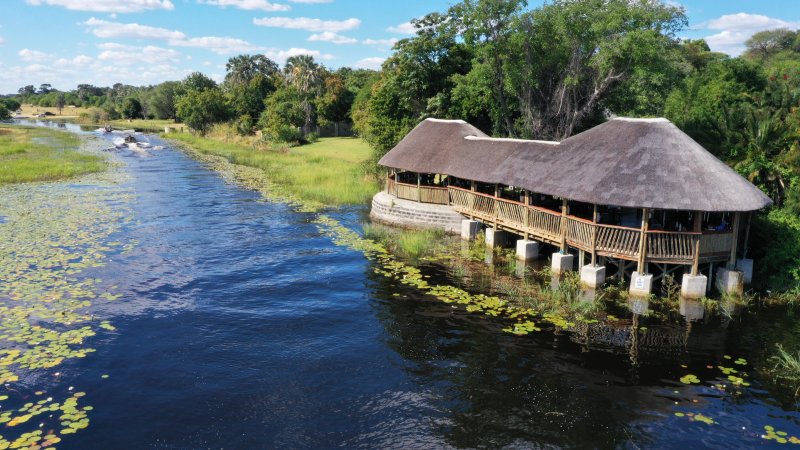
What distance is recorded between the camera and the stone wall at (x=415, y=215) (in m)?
27.7

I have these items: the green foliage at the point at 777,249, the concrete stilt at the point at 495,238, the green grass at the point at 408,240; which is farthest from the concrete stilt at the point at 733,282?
the green grass at the point at 408,240

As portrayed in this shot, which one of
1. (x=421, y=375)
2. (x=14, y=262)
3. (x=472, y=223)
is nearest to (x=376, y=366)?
(x=421, y=375)

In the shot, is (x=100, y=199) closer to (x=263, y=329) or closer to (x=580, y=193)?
(x=263, y=329)

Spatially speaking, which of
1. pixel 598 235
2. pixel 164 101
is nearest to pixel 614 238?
pixel 598 235

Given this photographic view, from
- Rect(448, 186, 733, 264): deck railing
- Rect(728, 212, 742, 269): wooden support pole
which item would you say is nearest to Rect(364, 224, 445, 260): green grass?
Rect(448, 186, 733, 264): deck railing

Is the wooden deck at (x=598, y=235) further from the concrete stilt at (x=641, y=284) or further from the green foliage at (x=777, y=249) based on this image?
the green foliage at (x=777, y=249)

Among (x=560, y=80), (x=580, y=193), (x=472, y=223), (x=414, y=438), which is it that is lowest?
(x=414, y=438)

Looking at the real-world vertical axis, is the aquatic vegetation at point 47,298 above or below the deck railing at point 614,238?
below

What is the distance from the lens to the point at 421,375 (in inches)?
536

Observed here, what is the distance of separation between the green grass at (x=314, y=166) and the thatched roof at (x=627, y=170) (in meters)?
13.5

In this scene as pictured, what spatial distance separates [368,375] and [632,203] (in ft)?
32.7

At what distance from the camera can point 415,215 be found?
28641 millimetres

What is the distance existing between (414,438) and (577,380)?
4.62m

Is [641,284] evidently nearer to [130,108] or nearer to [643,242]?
[643,242]
